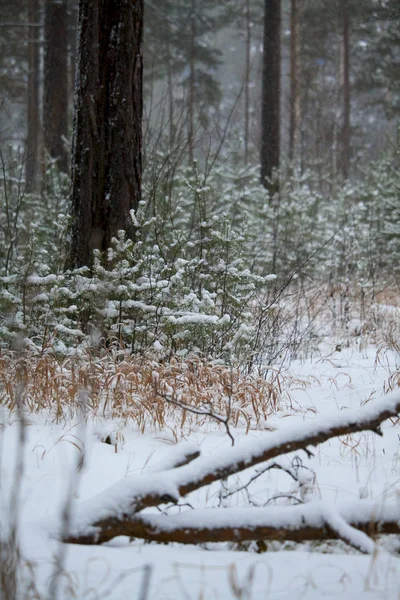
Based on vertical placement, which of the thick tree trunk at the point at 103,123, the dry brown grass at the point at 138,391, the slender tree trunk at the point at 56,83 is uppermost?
the slender tree trunk at the point at 56,83

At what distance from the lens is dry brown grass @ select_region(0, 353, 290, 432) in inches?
129

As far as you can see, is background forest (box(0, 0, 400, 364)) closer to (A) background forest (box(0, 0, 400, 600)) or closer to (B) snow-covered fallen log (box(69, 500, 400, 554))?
(A) background forest (box(0, 0, 400, 600))

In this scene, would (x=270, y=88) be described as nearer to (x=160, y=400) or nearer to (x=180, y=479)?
(x=160, y=400)

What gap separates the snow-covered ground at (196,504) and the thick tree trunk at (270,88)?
9119 mm

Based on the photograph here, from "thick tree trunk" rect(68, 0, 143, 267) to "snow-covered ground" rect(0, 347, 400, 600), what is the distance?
2.07 metres

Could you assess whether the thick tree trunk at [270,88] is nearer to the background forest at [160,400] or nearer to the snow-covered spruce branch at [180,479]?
the background forest at [160,400]

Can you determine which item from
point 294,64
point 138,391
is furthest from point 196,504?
point 294,64

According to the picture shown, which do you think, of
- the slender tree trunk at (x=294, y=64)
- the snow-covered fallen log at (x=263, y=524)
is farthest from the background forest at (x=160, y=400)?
the slender tree trunk at (x=294, y=64)

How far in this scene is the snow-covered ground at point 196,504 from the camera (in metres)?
1.51

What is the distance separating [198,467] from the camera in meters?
1.87

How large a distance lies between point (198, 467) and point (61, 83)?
10742mm

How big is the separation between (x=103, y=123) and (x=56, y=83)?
6978mm

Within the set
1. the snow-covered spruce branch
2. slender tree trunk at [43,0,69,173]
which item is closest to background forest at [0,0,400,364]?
slender tree trunk at [43,0,69,173]

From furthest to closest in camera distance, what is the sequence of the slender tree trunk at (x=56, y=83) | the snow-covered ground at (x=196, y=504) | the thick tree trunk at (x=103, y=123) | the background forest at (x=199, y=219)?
the slender tree trunk at (x=56, y=83) < the thick tree trunk at (x=103, y=123) < the background forest at (x=199, y=219) < the snow-covered ground at (x=196, y=504)
